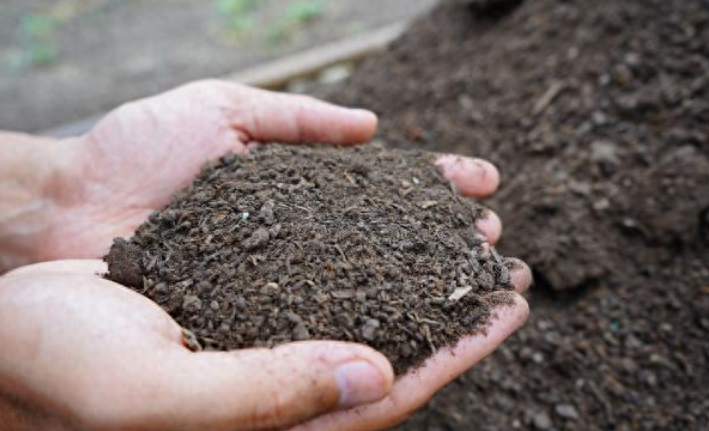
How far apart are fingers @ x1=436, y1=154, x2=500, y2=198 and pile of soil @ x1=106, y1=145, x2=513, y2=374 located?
0.38 feet

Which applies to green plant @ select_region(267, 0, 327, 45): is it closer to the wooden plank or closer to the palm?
the wooden plank

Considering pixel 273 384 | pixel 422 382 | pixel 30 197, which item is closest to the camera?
pixel 273 384

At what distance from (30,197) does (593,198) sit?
7.24ft

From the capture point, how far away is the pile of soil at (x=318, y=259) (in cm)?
160

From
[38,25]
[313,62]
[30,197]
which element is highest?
[30,197]

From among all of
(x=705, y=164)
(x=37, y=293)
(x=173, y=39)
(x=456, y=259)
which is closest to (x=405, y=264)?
(x=456, y=259)

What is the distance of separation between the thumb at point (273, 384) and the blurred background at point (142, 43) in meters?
3.37

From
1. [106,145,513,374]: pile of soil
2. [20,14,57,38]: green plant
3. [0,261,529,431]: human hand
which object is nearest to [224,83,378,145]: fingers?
[106,145,513,374]: pile of soil

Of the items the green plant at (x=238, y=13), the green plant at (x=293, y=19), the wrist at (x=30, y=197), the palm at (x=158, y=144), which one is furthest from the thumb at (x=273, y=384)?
the green plant at (x=238, y=13)

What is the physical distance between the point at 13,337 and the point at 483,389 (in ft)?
4.86

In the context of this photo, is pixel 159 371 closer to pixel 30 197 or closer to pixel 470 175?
pixel 470 175

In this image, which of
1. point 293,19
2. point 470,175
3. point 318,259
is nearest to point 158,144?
point 318,259

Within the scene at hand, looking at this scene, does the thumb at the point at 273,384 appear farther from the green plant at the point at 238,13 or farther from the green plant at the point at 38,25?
the green plant at the point at 38,25

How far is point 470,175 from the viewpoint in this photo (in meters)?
2.25
